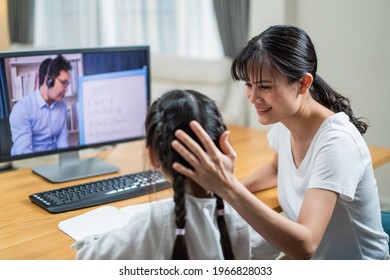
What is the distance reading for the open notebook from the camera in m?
1.20

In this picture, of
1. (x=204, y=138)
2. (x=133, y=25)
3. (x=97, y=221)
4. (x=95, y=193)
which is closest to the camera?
(x=204, y=138)

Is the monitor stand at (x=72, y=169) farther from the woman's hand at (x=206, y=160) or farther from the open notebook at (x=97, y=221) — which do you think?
the woman's hand at (x=206, y=160)

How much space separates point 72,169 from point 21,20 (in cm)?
304

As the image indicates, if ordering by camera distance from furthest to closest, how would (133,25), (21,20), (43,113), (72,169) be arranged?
1. (21,20)
2. (133,25)
3. (72,169)
4. (43,113)

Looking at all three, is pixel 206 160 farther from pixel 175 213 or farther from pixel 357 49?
pixel 357 49

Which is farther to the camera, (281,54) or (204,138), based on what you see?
(281,54)

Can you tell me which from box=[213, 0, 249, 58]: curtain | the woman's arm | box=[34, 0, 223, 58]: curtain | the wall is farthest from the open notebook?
box=[34, 0, 223, 58]: curtain

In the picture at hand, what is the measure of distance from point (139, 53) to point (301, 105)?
Result: 651 millimetres

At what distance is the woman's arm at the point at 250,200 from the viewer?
872 millimetres

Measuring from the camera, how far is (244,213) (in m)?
0.96

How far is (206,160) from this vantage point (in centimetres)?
87

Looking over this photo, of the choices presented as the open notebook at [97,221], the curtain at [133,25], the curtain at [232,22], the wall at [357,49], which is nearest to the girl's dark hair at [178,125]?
the open notebook at [97,221]

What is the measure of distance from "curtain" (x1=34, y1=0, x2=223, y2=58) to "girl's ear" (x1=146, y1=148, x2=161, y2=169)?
6.58 feet

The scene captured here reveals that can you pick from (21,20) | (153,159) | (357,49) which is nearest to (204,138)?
(153,159)
